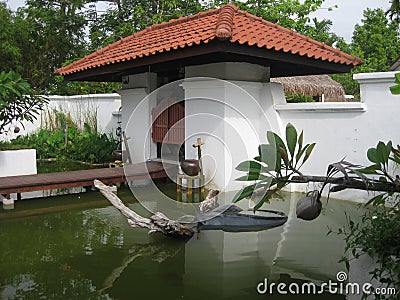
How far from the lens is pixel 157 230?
535 centimetres

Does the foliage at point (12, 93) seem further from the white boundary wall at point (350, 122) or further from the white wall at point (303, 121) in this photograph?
the white boundary wall at point (350, 122)

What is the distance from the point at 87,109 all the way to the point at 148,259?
10415mm

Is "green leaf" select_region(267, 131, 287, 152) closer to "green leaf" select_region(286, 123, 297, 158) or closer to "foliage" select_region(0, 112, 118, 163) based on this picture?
"green leaf" select_region(286, 123, 297, 158)

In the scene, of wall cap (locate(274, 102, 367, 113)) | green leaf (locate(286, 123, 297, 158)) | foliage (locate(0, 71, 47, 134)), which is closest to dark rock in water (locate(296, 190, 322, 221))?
green leaf (locate(286, 123, 297, 158))

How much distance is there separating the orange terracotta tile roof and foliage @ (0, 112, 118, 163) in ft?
8.52

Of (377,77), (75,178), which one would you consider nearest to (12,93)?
(75,178)

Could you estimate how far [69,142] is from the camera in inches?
528

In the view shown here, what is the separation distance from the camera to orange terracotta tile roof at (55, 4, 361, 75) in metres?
7.07

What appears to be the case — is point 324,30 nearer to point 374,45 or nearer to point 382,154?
point 374,45

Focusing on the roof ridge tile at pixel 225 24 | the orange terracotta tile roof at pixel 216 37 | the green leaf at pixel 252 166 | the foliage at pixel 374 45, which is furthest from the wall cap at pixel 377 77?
the foliage at pixel 374 45

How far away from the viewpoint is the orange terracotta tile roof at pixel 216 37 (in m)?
7.07

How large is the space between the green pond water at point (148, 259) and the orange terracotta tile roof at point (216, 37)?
9.31 ft

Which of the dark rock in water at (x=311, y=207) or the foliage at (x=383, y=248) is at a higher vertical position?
the dark rock in water at (x=311, y=207)

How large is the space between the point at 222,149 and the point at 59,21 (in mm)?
13516
